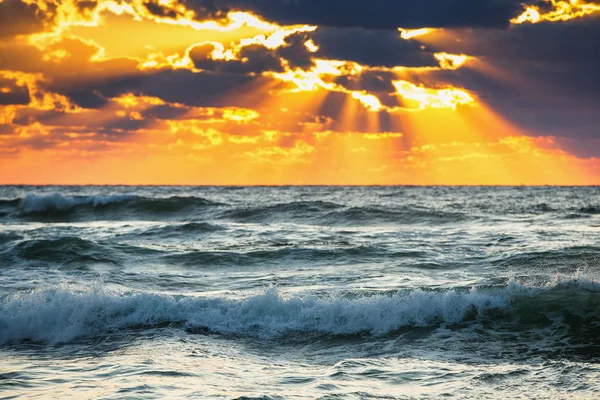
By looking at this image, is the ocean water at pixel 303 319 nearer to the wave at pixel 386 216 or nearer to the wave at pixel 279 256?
the wave at pixel 279 256

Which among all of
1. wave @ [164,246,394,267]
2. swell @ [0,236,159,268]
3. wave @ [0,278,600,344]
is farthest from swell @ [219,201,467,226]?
wave @ [0,278,600,344]

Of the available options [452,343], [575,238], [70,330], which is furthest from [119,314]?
[575,238]

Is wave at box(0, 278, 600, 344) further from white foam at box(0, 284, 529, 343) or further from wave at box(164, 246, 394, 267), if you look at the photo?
wave at box(164, 246, 394, 267)

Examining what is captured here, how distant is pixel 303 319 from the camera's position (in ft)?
39.6

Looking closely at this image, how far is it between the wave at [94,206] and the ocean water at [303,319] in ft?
66.3

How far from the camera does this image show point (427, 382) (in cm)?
824

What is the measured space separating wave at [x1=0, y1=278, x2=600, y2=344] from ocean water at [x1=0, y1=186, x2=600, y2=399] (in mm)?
36

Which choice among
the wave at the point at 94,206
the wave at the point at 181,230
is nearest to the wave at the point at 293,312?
the wave at the point at 181,230

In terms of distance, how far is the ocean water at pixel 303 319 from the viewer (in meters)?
8.27

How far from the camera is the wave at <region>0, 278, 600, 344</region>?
11688mm

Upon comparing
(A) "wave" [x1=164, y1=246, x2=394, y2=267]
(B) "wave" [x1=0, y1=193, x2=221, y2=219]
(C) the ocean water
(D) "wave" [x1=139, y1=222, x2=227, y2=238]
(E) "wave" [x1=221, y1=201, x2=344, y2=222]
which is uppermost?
(B) "wave" [x1=0, y1=193, x2=221, y2=219]

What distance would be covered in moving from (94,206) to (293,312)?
117 ft

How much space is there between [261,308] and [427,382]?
470 centimetres

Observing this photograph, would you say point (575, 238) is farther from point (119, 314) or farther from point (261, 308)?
point (119, 314)
